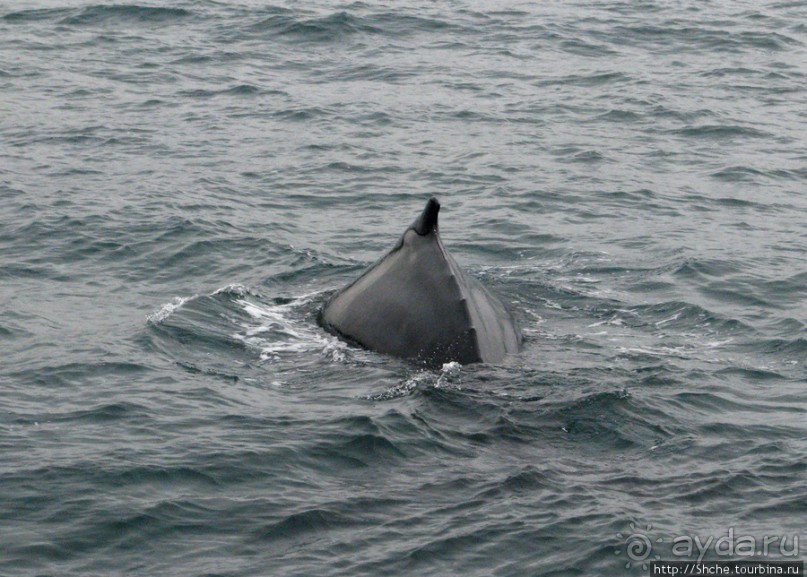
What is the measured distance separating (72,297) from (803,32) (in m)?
26.2

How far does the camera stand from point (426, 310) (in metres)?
13.5

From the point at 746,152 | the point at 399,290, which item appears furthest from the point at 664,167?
the point at 399,290

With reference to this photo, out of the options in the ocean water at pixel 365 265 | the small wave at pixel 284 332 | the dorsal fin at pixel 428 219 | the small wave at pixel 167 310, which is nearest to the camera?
the ocean water at pixel 365 265

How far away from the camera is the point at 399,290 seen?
13906 millimetres

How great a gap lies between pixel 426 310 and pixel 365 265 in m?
4.86

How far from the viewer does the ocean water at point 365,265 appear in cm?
1043

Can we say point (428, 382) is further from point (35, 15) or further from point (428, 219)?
point (35, 15)

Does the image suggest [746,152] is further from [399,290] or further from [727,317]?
[399,290]

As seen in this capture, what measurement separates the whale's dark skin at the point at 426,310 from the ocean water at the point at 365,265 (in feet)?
0.80

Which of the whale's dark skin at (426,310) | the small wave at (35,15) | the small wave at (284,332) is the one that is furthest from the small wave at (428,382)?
the small wave at (35,15)

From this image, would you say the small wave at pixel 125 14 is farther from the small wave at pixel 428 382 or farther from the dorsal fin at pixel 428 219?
the small wave at pixel 428 382

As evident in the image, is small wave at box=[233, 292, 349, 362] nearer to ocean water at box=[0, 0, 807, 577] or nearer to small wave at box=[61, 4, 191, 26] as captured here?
ocean water at box=[0, 0, 807, 577]

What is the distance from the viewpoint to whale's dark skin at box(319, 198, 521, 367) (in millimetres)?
13258

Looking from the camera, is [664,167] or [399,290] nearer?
[399,290]
